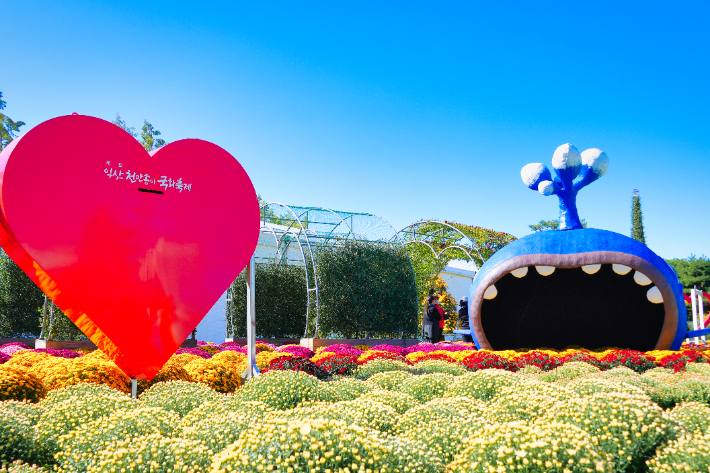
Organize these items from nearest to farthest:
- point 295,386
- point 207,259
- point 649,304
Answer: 1. point 295,386
2. point 207,259
3. point 649,304

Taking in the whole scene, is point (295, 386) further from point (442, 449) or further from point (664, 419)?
point (664, 419)

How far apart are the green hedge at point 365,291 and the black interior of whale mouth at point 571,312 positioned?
4.07 meters

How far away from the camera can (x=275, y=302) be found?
51.6 ft

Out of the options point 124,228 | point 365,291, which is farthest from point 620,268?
point 124,228

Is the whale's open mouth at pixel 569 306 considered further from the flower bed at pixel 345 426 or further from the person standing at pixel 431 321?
the flower bed at pixel 345 426

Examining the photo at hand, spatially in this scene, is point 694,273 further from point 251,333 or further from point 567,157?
point 251,333

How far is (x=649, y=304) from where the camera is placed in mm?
9578

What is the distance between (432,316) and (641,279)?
554 cm

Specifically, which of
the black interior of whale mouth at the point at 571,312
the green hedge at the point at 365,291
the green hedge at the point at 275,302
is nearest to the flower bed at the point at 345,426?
the black interior of whale mouth at the point at 571,312

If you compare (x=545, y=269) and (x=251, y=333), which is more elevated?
(x=545, y=269)

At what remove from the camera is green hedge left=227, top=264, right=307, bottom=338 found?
1564 cm

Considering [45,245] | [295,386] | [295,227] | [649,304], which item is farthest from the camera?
[295,227]

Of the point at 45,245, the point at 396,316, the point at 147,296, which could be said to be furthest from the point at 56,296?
the point at 396,316

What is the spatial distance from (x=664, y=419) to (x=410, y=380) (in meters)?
2.51
